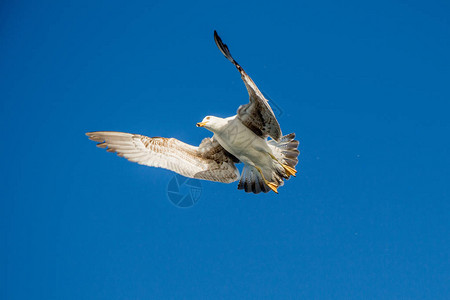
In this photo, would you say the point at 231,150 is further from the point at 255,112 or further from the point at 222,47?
the point at 222,47

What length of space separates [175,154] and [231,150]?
0.71 m

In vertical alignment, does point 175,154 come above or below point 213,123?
below

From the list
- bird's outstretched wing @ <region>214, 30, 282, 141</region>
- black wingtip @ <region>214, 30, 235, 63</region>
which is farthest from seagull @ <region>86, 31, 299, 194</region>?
black wingtip @ <region>214, 30, 235, 63</region>

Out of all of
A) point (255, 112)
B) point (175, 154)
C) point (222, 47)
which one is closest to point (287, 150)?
point (255, 112)

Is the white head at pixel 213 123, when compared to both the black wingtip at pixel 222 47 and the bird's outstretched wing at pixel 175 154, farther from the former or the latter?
the black wingtip at pixel 222 47

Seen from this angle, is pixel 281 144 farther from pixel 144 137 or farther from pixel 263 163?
pixel 144 137

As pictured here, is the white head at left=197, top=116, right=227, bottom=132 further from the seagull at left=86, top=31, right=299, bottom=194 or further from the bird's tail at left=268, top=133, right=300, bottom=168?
the bird's tail at left=268, top=133, right=300, bottom=168

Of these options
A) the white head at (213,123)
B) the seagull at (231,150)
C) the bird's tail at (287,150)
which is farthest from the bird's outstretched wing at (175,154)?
the bird's tail at (287,150)

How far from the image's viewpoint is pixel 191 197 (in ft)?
25.7

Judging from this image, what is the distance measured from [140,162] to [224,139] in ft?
3.46

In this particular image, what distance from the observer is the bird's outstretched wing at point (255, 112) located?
4805mm

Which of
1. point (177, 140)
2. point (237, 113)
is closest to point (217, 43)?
A: point (237, 113)

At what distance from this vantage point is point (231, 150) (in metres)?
5.84

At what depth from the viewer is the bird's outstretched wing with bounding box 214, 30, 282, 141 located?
4.80 m
